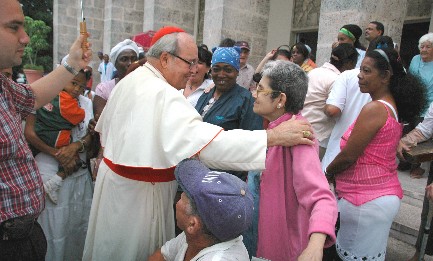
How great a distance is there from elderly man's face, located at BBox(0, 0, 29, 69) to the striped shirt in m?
0.19

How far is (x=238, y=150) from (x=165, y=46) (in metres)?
0.80

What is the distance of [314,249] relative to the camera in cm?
129

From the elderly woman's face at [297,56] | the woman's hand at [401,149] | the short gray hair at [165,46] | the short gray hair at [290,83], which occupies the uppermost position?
the elderly woman's face at [297,56]

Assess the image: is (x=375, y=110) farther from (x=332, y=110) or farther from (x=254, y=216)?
(x=332, y=110)

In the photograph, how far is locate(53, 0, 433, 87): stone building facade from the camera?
448 centimetres

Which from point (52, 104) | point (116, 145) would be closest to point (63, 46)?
point (52, 104)

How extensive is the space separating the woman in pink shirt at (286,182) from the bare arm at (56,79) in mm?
1223

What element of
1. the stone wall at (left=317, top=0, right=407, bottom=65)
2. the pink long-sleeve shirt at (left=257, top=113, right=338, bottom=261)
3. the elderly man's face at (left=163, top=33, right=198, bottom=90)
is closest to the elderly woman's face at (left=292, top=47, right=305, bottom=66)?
the stone wall at (left=317, top=0, right=407, bottom=65)

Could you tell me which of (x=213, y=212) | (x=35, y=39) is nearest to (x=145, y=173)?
(x=213, y=212)

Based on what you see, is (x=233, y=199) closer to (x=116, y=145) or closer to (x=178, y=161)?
(x=178, y=161)

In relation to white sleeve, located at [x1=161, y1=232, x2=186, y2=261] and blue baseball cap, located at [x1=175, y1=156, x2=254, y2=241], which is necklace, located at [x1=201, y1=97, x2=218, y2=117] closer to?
white sleeve, located at [x1=161, y1=232, x2=186, y2=261]

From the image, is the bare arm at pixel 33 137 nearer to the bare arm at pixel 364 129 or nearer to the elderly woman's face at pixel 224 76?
the elderly woman's face at pixel 224 76

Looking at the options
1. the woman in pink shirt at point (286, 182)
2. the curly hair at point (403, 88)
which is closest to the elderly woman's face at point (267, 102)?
the woman in pink shirt at point (286, 182)

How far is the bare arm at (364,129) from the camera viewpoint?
6.88 ft
